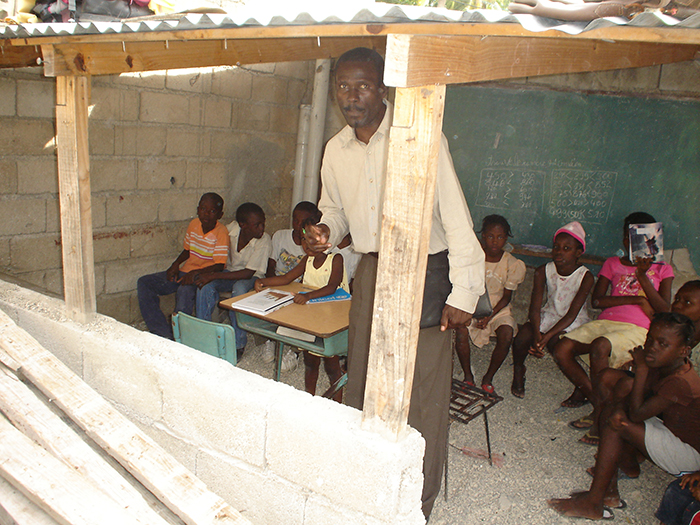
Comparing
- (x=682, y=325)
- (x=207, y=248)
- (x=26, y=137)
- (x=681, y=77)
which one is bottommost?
(x=207, y=248)

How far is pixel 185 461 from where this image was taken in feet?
8.17

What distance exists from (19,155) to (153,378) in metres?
2.48

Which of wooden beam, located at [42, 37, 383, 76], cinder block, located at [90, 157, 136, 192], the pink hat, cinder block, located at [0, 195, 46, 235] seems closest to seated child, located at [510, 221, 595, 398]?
the pink hat

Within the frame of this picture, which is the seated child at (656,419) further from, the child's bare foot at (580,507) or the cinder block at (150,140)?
the cinder block at (150,140)

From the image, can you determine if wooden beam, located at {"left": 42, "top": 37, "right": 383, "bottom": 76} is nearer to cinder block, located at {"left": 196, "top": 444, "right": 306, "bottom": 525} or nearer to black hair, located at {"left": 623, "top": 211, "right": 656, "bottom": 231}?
cinder block, located at {"left": 196, "top": 444, "right": 306, "bottom": 525}

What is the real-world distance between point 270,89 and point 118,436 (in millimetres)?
4158

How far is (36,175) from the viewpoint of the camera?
4152mm

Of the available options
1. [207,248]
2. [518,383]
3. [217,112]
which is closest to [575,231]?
[518,383]

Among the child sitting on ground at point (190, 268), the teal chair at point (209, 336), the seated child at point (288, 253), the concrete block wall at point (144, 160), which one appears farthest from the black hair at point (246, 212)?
the teal chair at point (209, 336)

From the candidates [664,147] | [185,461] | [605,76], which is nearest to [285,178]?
[605,76]

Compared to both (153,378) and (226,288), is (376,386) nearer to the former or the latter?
(153,378)

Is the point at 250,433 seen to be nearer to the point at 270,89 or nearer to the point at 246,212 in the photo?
the point at 246,212

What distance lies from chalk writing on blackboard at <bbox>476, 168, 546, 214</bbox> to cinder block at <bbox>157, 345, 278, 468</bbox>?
356 centimetres

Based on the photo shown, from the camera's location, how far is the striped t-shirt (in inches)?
188
